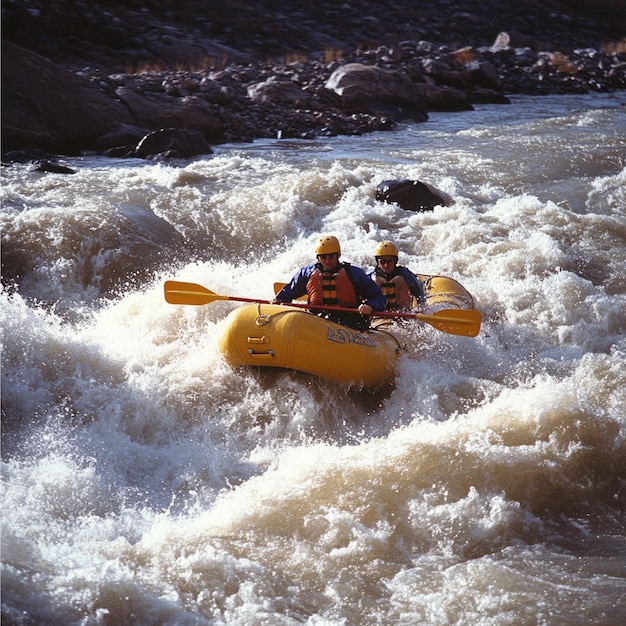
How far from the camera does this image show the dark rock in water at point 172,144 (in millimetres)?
12375

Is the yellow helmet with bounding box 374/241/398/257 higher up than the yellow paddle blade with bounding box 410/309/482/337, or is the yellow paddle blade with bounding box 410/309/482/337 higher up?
the yellow helmet with bounding box 374/241/398/257

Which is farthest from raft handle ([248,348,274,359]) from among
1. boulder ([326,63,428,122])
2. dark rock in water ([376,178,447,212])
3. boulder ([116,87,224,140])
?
boulder ([326,63,428,122])

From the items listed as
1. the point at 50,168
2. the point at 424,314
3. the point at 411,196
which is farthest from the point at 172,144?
the point at 424,314

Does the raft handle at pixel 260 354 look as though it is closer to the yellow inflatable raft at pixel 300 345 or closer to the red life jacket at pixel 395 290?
the yellow inflatable raft at pixel 300 345

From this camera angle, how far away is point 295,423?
6.38m

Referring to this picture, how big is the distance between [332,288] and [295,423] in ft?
3.94

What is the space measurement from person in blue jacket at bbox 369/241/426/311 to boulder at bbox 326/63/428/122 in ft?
29.5

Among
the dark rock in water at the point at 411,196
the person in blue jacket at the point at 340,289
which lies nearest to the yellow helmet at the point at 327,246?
the person in blue jacket at the point at 340,289

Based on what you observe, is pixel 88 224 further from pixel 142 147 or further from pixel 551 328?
pixel 551 328

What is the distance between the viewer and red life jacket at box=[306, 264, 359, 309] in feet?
23.1

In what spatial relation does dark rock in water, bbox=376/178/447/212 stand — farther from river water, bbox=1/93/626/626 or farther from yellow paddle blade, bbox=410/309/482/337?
yellow paddle blade, bbox=410/309/482/337

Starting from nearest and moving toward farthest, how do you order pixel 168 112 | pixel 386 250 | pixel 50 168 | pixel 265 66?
1. pixel 386 250
2. pixel 50 168
3. pixel 168 112
4. pixel 265 66

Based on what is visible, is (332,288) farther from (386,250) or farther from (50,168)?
(50,168)

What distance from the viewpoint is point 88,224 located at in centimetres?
927
